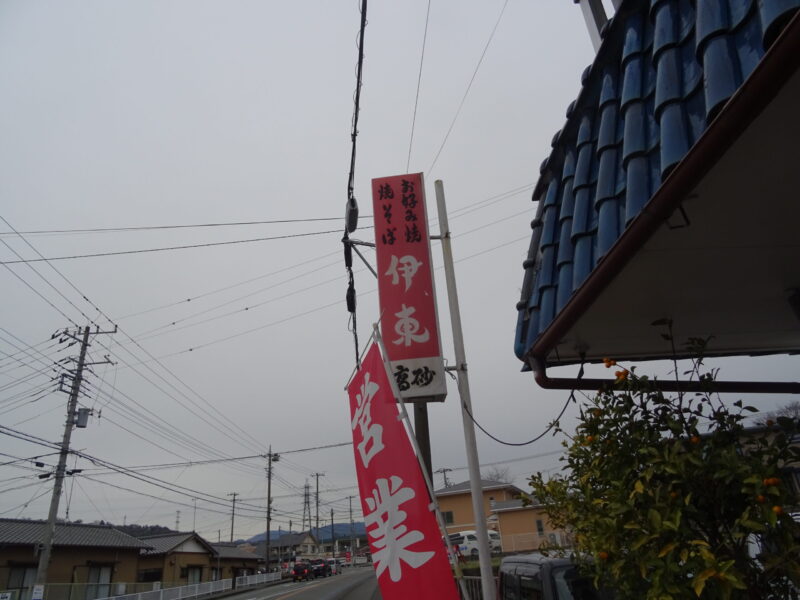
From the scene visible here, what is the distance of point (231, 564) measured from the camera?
41.8m

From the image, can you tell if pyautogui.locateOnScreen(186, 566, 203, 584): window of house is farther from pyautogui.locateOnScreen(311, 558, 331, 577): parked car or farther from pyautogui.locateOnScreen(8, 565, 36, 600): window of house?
pyautogui.locateOnScreen(8, 565, 36, 600): window of house

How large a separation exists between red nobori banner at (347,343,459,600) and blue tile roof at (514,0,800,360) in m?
1.27

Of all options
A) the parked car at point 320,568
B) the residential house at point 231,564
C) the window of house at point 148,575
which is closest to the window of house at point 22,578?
the window of house at point 148,575

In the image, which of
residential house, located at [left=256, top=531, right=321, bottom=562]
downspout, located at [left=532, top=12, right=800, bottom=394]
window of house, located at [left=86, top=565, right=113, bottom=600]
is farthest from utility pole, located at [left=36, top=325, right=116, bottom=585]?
residential house, located at [left=256, top=531, right=321, bottom=562]

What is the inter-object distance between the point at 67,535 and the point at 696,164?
33.6m

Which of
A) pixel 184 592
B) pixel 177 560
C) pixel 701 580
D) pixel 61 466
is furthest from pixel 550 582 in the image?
pixel 177 560

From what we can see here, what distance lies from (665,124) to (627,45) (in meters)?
0.83

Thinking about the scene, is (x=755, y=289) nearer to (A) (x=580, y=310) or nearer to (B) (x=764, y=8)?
(A) (x=580, y=310)

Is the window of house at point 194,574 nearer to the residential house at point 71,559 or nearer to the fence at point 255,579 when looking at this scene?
the fence at point 255,579

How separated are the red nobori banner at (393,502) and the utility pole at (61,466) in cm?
2018

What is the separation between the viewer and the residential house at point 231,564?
127ft

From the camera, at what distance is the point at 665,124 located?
2160 millimetres

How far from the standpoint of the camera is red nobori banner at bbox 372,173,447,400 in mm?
4516

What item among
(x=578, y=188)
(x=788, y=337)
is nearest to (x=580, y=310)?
(x=578, y=188)
